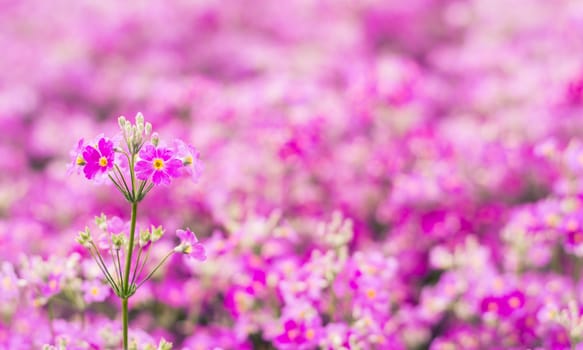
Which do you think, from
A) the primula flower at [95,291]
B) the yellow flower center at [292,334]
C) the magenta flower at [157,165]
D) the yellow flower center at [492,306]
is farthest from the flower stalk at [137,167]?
the yellow flower center at [492,306]

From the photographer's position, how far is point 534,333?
116 inches

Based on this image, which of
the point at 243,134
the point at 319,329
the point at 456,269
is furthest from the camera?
the point at 243,134

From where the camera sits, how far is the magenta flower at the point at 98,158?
2.08 meters

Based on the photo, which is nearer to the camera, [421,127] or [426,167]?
[426,167]

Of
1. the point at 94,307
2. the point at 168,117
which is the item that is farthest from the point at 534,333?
the point at 168,117

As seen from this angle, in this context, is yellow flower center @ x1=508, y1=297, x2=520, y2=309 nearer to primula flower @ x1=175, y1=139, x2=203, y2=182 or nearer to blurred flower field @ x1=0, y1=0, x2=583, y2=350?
blurred flower field @ x1=0, y1=0, x2=583, y2=350

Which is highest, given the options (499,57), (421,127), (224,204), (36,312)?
(499,57)

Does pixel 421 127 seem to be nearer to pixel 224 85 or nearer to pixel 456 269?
pixel 456 269

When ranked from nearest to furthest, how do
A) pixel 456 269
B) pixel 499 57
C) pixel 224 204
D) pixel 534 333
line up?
pixel 534 333
pixel 456 269
pixel 224 204
pixel 499 57

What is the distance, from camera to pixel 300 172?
425cm

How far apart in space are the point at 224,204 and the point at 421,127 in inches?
62.3

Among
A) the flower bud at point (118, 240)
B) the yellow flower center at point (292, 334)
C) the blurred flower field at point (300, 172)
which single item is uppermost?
the blurred flower field at point (300, 172)

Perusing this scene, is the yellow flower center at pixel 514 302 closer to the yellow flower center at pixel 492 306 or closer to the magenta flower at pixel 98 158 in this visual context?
the yellow flower center at pixel 492 306

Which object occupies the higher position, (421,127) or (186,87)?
(186,87)
